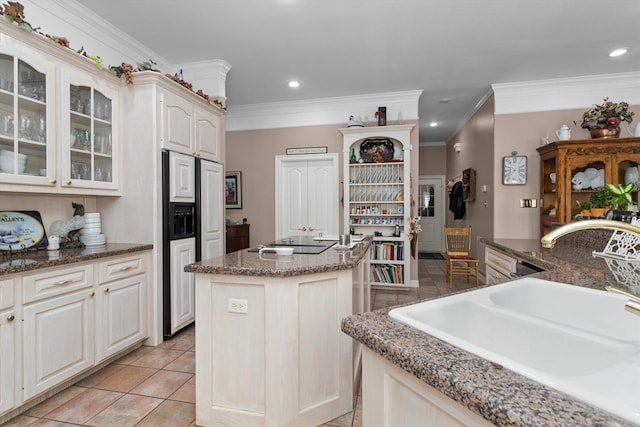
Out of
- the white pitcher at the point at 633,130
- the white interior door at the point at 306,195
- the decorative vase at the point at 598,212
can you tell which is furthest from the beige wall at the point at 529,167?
the white interior door at the point at 306,195

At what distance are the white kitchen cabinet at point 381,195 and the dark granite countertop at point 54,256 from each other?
9.54 feet

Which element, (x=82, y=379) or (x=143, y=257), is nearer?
(x=82, y=379)

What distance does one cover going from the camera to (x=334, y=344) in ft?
5.93

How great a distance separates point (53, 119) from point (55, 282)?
1.16m

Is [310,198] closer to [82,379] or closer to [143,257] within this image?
[143,257]

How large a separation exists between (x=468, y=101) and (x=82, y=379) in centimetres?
574

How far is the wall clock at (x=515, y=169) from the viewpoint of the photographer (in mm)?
4363

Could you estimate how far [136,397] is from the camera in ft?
6.75

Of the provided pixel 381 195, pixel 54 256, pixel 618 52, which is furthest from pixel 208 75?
pixel 618 52

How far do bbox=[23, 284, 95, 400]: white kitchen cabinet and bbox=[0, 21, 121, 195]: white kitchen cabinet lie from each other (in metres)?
0.78

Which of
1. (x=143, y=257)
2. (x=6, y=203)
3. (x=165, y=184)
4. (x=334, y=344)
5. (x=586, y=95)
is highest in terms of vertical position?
(x=586, y=95)

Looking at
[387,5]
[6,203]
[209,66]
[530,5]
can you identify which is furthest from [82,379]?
[530,5]

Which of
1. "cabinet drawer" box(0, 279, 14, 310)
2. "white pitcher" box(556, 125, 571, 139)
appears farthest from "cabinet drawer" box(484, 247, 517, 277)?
"cabinet drawer" box(0, 279, 14, 310)

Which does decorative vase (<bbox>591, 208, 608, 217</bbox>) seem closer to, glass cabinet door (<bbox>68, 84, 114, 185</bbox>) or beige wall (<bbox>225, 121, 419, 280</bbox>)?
beige wall (<bbox>225, 121, 419, 280</bbox>)
